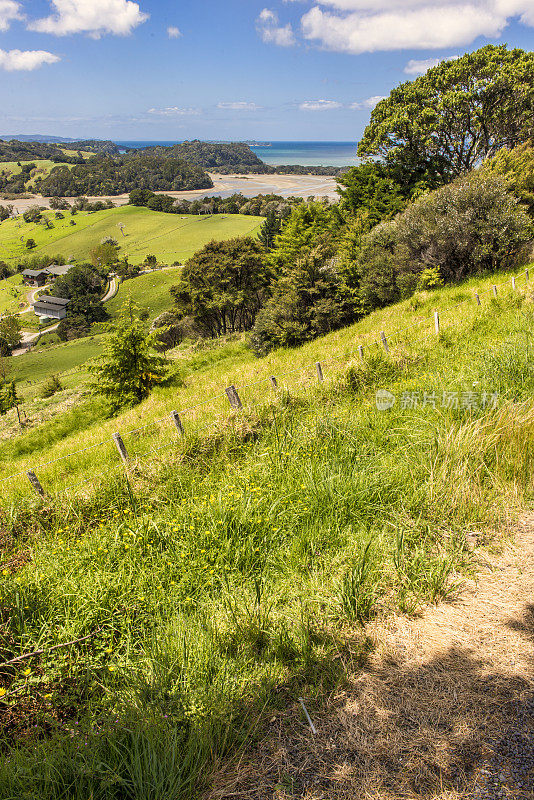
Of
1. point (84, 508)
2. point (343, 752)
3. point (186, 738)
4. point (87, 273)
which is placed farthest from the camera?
point (87, 273)

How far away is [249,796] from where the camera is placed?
7.47 ft

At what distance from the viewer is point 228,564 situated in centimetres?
414

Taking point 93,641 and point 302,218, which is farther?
point 302,218

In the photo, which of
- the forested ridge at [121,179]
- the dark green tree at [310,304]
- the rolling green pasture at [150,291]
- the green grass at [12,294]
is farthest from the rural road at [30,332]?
the forested ridge at [121,179]

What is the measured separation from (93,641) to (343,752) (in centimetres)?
225

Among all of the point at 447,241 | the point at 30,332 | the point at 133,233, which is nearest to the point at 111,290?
the point at 30,332

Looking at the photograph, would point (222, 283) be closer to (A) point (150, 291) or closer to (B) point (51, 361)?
(B) point (51, 361)

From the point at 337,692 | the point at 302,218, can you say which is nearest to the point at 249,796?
the point at 337,692

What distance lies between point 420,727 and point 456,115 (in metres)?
35.8

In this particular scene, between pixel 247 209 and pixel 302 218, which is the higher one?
pixel 247 209

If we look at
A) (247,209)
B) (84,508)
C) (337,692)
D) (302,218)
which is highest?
(247,209)

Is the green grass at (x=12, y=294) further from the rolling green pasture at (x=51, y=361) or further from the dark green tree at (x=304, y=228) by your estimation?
the dark green tree at (x=304, y=228)

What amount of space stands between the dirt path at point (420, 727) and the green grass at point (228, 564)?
185 millimetres

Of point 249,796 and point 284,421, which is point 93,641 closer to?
point 249,796
